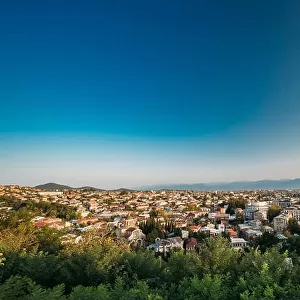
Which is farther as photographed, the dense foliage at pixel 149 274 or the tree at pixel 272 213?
the tree at pixel 272 213

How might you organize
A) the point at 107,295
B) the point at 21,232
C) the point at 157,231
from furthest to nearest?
the point at 157,231 < the point at 21,232 < the point at 107,295

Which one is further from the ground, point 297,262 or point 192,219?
point 297,262

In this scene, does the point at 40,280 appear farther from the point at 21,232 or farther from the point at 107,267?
the point at 21,232

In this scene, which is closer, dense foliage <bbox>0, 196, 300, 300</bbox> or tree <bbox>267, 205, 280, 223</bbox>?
Result: dense foliage <bbox>0, 196, 300, 300</bbox>

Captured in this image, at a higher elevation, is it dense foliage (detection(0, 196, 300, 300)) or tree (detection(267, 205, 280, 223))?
dense foliage (detection(0, 196, 300, 300))

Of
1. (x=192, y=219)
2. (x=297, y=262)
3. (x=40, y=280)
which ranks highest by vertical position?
(x=297, y=262)

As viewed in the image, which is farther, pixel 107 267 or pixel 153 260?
pixel 153 260


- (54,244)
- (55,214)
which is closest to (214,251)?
(54,244)

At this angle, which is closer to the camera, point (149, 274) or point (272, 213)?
point (149, 274)

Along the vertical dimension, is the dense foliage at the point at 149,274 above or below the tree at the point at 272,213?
above

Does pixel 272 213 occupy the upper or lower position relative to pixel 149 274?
lower

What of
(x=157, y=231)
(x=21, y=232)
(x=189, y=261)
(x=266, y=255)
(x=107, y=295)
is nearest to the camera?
(x=107, y=295)
